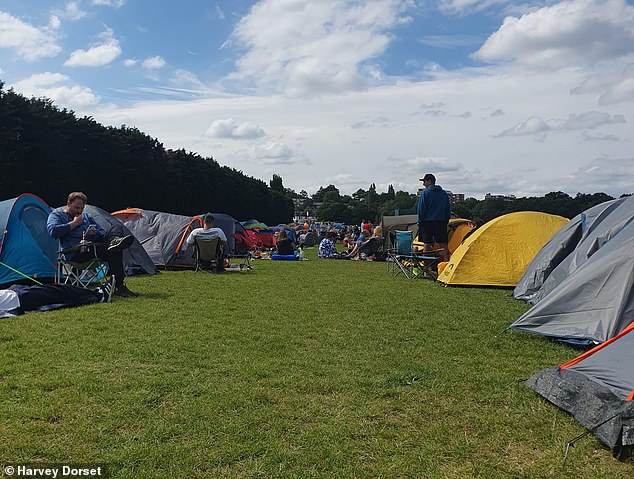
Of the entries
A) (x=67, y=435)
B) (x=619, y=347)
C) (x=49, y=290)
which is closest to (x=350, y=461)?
(x=67, y=435)

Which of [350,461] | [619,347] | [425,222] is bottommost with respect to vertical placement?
[350,461]

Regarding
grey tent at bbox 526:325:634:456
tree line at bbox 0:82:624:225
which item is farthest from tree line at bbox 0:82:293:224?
grey tent at bbox 526:325:634:456

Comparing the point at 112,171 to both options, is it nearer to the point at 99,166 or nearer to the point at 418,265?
the point at 99,166

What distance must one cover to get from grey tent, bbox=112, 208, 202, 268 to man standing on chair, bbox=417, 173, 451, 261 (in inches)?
220

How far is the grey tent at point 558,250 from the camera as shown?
24.9ft

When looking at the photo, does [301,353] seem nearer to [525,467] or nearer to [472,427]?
[472,427]

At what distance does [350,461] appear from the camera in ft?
9.14

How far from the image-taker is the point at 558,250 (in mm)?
8055

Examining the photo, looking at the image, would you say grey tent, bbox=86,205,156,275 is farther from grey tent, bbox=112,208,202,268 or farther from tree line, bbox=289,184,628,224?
tree line, bbox=289,184,628,224

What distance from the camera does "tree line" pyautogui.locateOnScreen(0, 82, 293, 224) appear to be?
101 feet

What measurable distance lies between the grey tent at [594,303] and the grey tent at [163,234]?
9.30 metres

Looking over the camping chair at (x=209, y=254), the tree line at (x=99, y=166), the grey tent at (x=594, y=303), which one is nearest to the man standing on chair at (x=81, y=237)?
the camping chair at (x=209, y=254)

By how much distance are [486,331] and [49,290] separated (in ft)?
17.5

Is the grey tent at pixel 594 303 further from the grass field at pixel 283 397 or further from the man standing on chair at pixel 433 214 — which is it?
the man standing on chair at pixel 433 214
